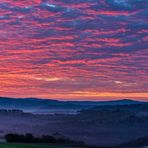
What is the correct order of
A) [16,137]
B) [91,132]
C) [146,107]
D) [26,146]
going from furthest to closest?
[146,107]
[91,132]
[16,137]
[26,146]

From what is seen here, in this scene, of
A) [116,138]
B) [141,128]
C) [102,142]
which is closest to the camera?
[102,142]

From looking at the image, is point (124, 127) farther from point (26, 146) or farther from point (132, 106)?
point (132, 106)

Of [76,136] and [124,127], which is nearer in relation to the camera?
[76,136]

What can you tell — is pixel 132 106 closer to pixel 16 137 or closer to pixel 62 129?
pixel 62 129

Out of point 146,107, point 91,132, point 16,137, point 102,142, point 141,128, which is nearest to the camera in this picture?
point 16,137

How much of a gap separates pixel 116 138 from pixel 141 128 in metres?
12.7

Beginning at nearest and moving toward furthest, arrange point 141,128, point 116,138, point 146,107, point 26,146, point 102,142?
point 26,146 → point 102,142 → point 116,138 → point 141,128 → point 146,107

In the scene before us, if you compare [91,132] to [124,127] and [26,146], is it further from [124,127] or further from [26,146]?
[26,146]

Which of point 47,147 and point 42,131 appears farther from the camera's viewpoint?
point 42,131

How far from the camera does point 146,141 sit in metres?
49.0

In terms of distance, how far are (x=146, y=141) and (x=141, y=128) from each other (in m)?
29.2

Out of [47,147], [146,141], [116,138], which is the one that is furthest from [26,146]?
[116,138]

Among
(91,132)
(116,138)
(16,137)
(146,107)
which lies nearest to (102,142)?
(116,138)

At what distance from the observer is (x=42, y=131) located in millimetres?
74875
